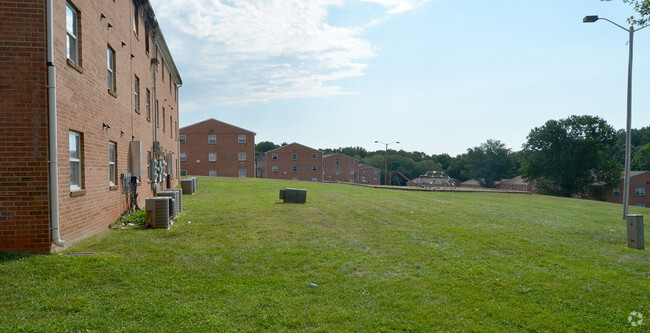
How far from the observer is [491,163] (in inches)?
4392

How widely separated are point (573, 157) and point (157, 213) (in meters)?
67.9

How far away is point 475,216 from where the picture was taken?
16.9m

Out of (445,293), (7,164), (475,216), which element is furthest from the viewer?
(475,216)

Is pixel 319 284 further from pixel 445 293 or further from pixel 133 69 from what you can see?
pixel 133 69

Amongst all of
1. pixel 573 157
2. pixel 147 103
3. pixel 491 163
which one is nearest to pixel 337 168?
pixel 491 163

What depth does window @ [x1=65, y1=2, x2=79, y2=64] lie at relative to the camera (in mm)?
9258

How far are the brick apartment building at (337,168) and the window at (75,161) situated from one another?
278ft

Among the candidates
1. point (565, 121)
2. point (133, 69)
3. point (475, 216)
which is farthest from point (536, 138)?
point (133, 69)

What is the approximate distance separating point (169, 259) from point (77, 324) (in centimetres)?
301

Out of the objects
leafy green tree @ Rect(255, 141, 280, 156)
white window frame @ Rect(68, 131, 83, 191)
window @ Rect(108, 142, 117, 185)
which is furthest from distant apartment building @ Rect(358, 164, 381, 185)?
white window frame @ Rect(68, 131, 83, 191)

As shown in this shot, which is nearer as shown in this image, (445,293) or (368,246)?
(445,293)

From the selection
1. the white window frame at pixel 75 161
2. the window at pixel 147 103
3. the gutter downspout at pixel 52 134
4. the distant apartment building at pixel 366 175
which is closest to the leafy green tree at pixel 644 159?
the distant apartment building at pixel 366 175

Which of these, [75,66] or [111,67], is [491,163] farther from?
[75,66]

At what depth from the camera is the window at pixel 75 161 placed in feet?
30.2
